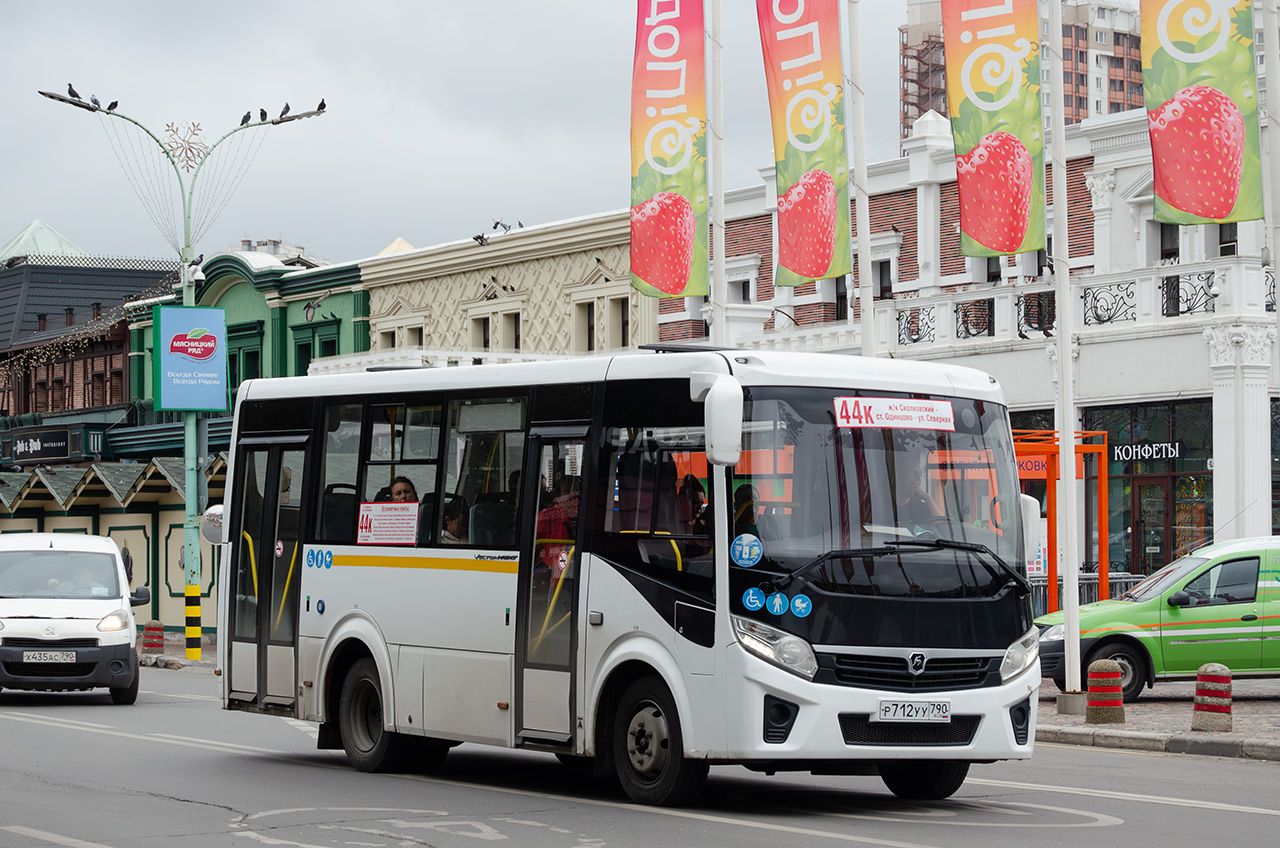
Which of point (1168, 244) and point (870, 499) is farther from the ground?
point (1168, 244)

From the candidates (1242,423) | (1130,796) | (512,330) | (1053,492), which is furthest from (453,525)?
(512,330)

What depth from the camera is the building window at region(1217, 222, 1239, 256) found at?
29.0 meters

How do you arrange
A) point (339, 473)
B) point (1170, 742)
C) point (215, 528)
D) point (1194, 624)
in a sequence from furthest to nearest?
point (1194, 624)
point (1170, 742)
point (215, 528)
point (339, 473)

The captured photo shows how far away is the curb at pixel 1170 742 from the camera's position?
609 inches

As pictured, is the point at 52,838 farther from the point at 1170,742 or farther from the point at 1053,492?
the point at 1053,492

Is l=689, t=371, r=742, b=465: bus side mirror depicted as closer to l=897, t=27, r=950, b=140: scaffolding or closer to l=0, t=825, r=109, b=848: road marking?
l=0, t=825, r=109, b=848: road marking

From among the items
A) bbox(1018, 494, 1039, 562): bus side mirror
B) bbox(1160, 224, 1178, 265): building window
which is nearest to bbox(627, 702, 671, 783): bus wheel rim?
bbox(1018, 494, 1039, 562): bus side mirror

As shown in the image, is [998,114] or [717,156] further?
[717,156]

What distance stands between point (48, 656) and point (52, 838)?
1096 centimetres

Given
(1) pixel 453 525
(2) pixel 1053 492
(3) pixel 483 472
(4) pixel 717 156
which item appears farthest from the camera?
(4) pixel 717 156

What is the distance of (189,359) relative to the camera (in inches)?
1283

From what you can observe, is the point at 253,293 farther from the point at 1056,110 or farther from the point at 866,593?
the point at 866,593

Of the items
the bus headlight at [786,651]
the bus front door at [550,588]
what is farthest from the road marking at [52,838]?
the bus headlight at [786,651]

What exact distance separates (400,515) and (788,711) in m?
3.92
